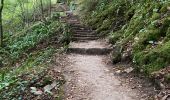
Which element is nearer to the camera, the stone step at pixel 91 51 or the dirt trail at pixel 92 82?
the dirt trail at pixel 92 82

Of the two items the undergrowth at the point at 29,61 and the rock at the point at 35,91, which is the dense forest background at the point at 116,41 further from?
the rock at the point at 35,91

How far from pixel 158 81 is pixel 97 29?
9903 millimetres

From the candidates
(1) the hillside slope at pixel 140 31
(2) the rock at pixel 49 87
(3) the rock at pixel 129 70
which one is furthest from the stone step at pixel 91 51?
(2) the rock at pixel 49 87

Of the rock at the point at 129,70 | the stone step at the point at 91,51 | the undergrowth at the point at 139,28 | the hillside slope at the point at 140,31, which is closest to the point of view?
the hillside slope at the point at 140,31

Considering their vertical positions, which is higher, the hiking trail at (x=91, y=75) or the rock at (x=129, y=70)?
the rock at (x=129, y=70)

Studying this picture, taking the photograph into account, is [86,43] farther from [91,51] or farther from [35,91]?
[35,91]

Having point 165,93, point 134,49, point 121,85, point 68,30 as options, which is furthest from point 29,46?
point 165,93

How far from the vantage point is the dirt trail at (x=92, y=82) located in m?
8.66

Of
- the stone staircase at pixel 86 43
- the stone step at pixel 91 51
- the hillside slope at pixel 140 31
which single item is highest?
the hillside slope at pixel 140 31

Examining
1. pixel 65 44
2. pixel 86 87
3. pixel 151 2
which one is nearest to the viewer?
pixel 86 87

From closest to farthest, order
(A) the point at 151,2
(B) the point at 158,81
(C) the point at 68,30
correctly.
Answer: (B) the point at 158,81 < (A) the point at 151,2 < (C) the point at 68,30

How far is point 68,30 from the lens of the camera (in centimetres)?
1802

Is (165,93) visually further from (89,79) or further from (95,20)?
(95,20)

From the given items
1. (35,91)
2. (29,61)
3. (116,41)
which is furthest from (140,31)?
(29,61)
